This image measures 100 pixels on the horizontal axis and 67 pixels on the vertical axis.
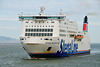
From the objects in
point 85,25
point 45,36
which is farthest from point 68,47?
point 85,25

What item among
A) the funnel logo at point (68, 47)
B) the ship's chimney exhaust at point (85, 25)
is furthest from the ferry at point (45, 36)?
the ship's chimney exhaust at point (85, 25)

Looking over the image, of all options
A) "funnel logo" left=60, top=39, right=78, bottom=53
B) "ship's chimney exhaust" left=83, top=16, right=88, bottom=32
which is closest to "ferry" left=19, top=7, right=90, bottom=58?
"funnel logo" left=60, top=39, right=78, bottom=53

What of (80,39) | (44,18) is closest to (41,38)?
(44,18)

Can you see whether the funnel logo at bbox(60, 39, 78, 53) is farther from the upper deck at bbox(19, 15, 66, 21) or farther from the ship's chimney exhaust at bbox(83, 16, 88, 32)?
the ship's chimney exhaust at bbox(83, 16, 88, 32)

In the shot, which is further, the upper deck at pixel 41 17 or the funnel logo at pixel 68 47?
the funnel logo at pixel 68 47

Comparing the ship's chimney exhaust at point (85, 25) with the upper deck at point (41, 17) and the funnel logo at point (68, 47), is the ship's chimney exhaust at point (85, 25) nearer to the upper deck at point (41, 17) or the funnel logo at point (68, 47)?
the funnel logo at point (68, 47)

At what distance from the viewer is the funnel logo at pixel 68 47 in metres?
46.5

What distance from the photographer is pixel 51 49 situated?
144 feet

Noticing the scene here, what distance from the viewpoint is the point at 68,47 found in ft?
163

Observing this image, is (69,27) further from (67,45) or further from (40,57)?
(40,57)

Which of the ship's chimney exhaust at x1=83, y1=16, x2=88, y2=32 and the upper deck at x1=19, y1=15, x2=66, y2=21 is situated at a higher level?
the upper deck at x1=19, y1=15, x2=66, y2=21

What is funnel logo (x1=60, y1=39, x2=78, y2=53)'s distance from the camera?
46.5 meters

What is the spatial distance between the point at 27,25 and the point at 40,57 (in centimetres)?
577

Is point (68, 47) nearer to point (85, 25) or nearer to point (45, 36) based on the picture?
point (45, 36)
